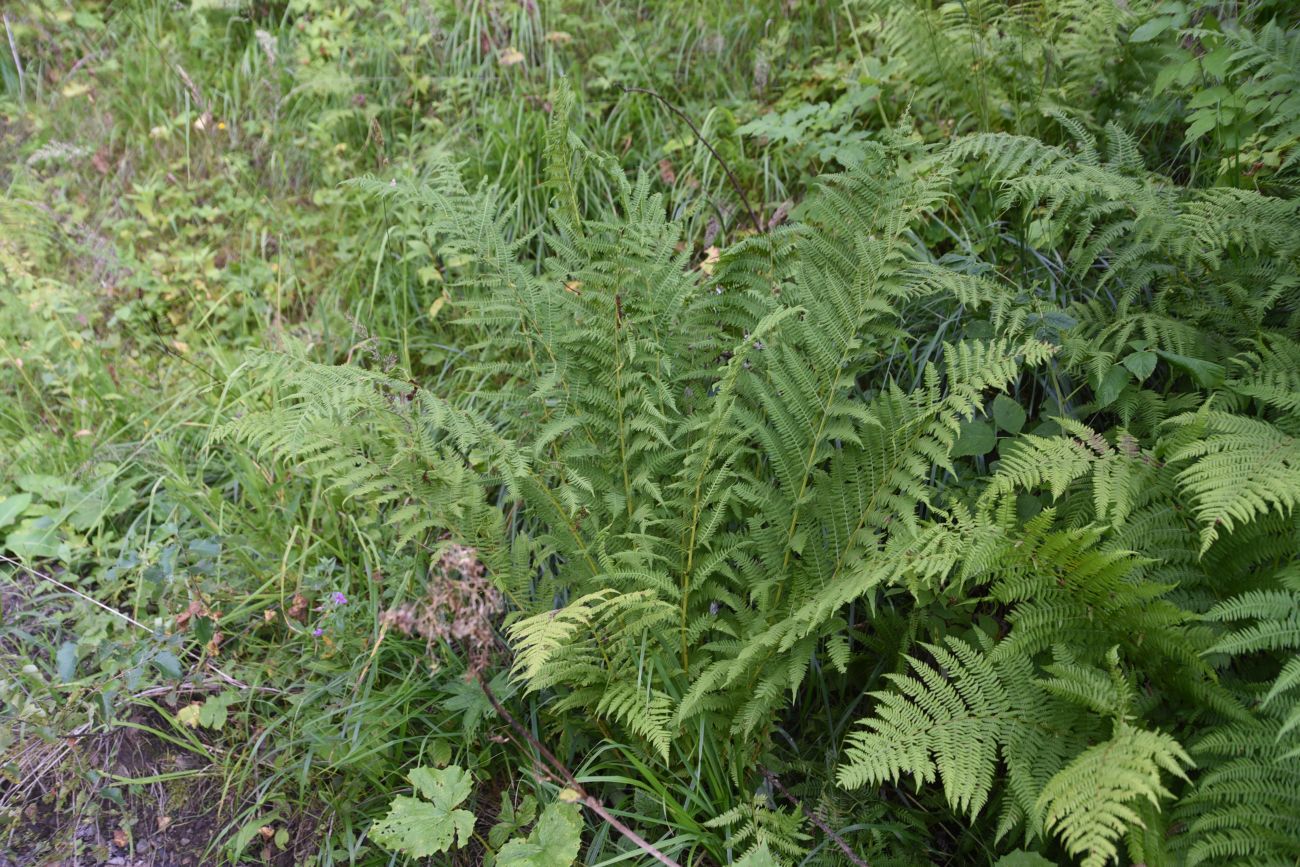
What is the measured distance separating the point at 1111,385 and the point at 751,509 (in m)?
0.88

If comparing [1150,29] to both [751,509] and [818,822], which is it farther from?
[818,822]

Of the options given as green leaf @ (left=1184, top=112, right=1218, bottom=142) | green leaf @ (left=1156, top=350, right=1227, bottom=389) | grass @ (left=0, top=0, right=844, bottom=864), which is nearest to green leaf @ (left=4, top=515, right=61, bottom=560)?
grass @ (left=0, top=0, right=844, bottom=864)

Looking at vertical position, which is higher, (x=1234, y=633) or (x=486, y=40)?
(x=486, y=40)

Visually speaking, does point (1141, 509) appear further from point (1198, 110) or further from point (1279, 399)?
point (1198, 110)

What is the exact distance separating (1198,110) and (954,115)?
27.3 inches

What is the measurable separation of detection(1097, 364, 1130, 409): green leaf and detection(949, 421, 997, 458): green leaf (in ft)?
0.82

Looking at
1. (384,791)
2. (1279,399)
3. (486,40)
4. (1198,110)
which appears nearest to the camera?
(1279,399)

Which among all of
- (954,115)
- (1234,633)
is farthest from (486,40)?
(1234,633)

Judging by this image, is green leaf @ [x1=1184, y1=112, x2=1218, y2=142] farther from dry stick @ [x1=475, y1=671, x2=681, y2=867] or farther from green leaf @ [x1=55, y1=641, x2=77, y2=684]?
green leaf @ [x1=55, y1=641, x2=77, y2=684]

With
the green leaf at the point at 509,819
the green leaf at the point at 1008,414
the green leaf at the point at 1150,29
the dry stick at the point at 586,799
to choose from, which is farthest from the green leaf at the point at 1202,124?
the green leaf at the point at 509,819

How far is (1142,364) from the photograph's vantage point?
2.04 metres

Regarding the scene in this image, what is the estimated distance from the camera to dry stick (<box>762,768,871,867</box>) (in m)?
1.79

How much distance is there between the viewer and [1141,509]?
1.86 m

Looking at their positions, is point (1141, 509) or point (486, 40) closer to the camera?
point (1141, 509)
